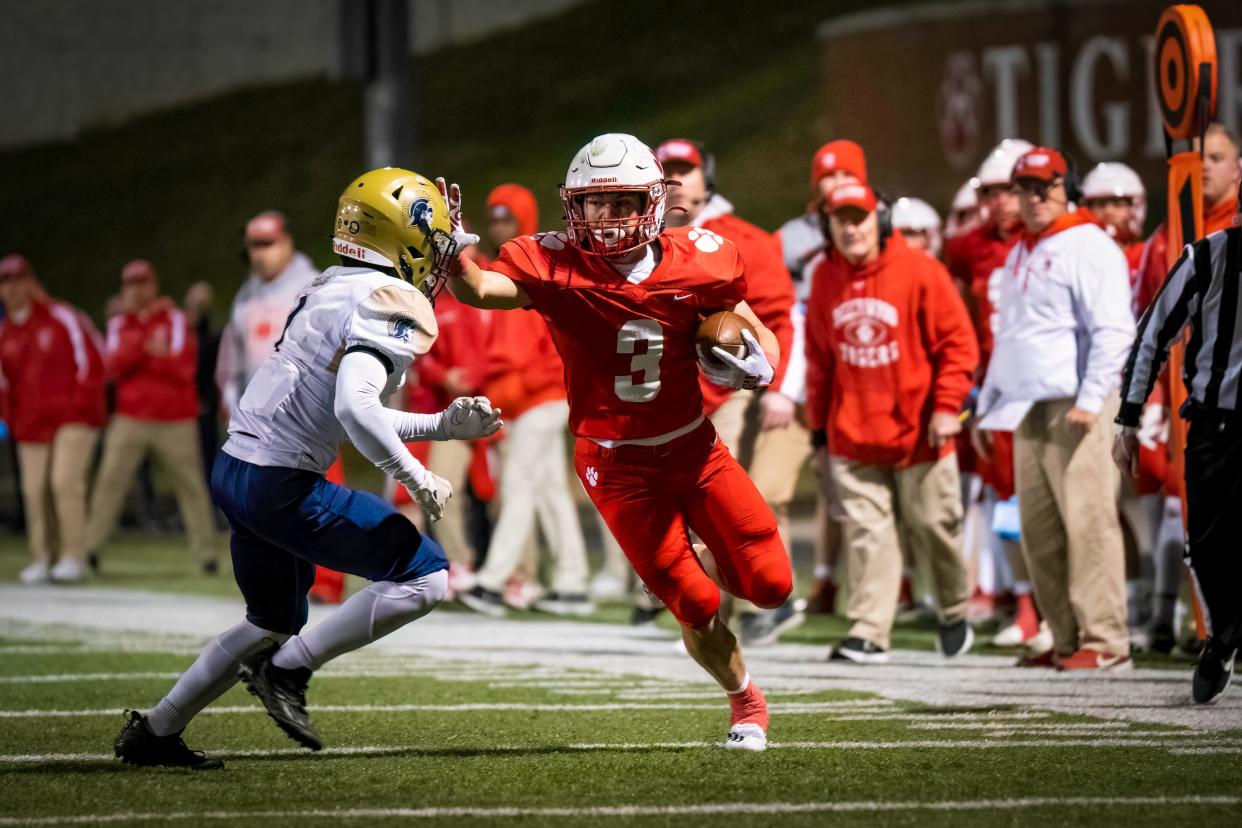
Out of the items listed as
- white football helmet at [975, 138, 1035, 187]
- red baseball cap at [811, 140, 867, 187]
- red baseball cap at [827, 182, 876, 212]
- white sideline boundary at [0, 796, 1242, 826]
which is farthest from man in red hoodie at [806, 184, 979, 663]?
white sideline boundary at [0, 796, 1242, 826]

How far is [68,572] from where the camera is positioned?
12.7 m

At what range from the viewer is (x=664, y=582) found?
5922mm

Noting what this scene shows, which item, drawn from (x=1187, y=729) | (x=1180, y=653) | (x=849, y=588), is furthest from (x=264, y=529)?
(x=1180, y=653)

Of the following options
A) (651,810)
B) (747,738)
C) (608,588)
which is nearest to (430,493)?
(651,810)

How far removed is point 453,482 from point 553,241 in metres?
5.01

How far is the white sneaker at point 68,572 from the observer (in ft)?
41.7

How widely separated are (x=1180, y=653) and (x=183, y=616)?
5.12 m

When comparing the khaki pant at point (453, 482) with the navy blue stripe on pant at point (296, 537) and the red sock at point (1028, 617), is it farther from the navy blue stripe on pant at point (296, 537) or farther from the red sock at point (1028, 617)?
the navy blue stripe on pant at point (296, 537)

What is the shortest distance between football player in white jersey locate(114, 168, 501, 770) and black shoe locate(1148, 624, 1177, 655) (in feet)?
12.9

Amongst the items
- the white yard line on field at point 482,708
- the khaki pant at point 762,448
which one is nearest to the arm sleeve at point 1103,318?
the khaki pant at point 762,448

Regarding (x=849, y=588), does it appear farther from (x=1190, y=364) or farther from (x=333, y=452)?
(x=333, y=452)

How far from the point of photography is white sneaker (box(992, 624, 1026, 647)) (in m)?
8.91

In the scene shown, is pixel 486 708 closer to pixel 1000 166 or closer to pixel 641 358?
pixel 641 358

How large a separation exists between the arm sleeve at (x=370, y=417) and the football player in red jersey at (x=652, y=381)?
0.58 m
